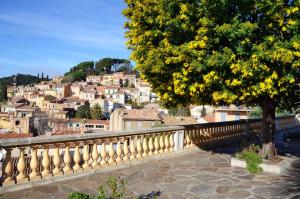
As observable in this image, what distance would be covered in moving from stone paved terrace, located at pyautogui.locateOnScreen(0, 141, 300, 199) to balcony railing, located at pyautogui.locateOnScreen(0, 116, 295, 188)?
0.33 m

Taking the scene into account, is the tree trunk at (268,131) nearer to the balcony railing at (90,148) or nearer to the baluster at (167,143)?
the balcony railing at (90,148)

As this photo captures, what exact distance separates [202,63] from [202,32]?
0.78m

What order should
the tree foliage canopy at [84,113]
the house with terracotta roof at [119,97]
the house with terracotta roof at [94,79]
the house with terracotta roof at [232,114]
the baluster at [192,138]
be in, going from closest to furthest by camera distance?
1. the baluster at [192,138]
2. the house with terracotta roof at [232,114]
3. the tree foliage canopy at [84,113]
4. the house with terracotta roof at [119,97]
5. the house with terracotta roof at [94,79]

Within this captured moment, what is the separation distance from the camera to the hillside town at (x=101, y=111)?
62656mm

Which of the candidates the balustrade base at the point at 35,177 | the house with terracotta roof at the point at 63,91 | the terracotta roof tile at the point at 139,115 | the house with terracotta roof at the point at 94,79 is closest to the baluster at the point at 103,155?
the balustrade base at the point at 35,177

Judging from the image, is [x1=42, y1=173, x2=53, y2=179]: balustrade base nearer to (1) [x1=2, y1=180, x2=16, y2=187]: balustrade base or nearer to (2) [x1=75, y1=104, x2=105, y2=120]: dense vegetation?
(1) [x1=2, y1=180, x2=16, y2=187]: balustrade base

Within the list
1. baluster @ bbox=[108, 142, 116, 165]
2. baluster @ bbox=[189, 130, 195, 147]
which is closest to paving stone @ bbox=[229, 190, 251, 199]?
baluster @ bbox=[108, 142, 116, 165]

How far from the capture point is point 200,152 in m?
12.9

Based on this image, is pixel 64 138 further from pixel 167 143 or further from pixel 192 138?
pixel 192 138

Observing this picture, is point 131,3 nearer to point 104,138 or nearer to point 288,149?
point 104,138

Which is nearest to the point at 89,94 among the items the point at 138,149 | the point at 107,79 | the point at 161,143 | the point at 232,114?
the point at 107,79

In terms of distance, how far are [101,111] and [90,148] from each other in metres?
109

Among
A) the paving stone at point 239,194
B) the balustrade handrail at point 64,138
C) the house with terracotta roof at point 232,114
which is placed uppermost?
the house with terracotta roof at point 232,114

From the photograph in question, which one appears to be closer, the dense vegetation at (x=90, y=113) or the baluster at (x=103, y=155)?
the baluster at (x=103, y=155)
